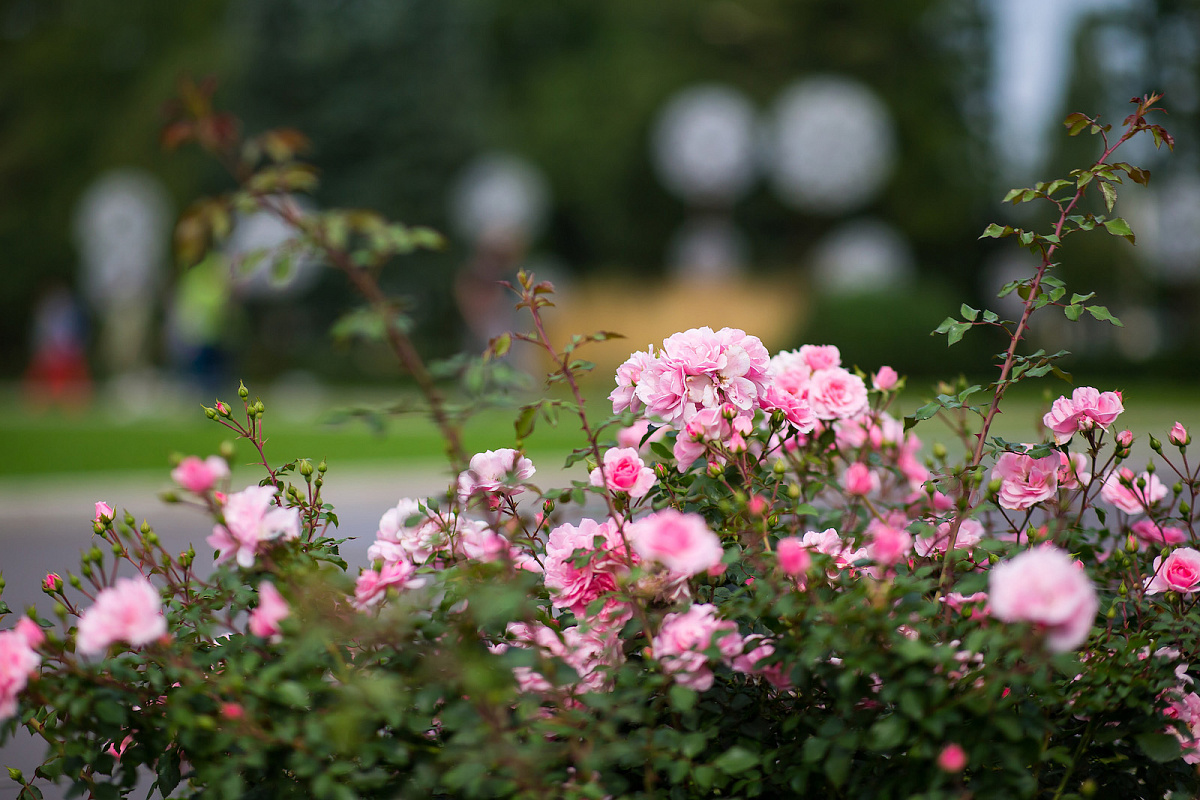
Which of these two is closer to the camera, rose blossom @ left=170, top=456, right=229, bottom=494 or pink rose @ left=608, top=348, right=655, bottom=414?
rose blossom @ left=170, top=456, right=229, bottom=494

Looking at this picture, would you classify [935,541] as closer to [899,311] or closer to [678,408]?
[678,408]

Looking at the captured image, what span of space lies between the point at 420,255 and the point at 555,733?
79.1 ft

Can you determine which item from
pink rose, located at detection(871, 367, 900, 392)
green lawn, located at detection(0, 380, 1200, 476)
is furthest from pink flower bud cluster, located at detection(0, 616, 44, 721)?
green lawn, located at detection(0, 380, 1200, 476)

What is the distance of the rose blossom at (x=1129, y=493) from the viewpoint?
5.84ft

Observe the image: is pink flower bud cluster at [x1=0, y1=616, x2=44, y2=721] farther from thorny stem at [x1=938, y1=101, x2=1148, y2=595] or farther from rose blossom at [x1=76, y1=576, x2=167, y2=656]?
thorny stem at [x1=938, y1=101, x2=1148, y2=595]

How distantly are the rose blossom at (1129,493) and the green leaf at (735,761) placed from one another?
85 centimetres

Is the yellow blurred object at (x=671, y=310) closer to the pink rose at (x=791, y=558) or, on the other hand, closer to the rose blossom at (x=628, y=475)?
the rose blossom at (x=628, y=475)

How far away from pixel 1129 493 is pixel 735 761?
2.99ft

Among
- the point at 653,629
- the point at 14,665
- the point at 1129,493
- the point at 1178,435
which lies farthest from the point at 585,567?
the point at 1178,435

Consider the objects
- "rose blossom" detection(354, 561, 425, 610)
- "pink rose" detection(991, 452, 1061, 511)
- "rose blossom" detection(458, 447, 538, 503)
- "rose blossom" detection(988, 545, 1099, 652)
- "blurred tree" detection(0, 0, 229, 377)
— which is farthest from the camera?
"blurred tree" detection(0, 0, 229, 377)

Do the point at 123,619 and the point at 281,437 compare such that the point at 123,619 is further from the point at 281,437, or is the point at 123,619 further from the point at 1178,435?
the point at 281,437

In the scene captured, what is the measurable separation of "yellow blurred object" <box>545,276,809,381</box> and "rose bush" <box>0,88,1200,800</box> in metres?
14.9

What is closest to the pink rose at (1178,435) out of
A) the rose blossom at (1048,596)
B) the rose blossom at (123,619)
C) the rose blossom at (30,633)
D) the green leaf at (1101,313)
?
the green leaf at (1101,313)

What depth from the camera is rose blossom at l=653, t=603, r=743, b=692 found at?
4.42 ft
